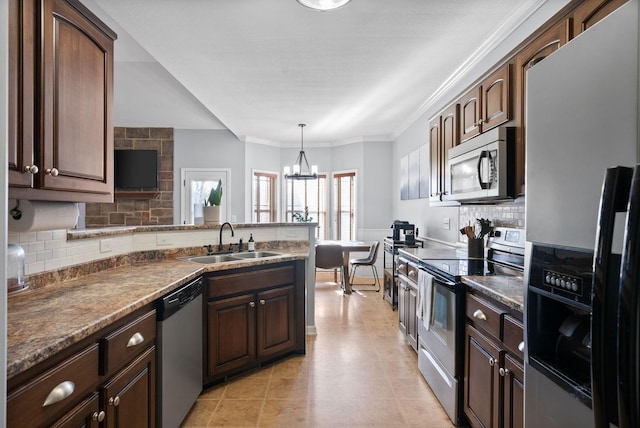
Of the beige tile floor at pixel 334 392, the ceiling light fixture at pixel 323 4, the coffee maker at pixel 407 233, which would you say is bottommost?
the beige tile floor at pixel 334 392

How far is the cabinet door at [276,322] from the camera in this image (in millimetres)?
2664

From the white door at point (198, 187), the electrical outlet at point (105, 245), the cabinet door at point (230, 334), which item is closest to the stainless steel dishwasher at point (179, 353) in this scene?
the cabinet door at point (230, 334)

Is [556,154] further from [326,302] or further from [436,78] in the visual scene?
[326,302]

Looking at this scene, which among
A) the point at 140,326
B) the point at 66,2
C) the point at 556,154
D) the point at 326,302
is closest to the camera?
the point at 556,154

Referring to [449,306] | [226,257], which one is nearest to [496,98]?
[449,306]

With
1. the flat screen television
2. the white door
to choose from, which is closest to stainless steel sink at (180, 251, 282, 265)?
the white door

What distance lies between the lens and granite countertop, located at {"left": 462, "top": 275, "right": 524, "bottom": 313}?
1395 mm

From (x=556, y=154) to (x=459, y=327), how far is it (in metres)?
1.30

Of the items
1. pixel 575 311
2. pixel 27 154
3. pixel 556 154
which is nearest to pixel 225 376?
pixel 27 154

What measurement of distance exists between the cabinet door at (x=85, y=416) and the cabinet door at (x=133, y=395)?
0.04 m

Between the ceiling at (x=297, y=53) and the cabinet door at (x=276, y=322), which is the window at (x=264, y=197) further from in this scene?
the cabinet door at (x=276, y=322)

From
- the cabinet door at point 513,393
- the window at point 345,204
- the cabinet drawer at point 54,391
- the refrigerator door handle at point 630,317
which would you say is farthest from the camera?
the window at point 345,204

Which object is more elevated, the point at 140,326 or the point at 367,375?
the point at 140,326

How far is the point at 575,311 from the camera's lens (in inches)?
39.9
